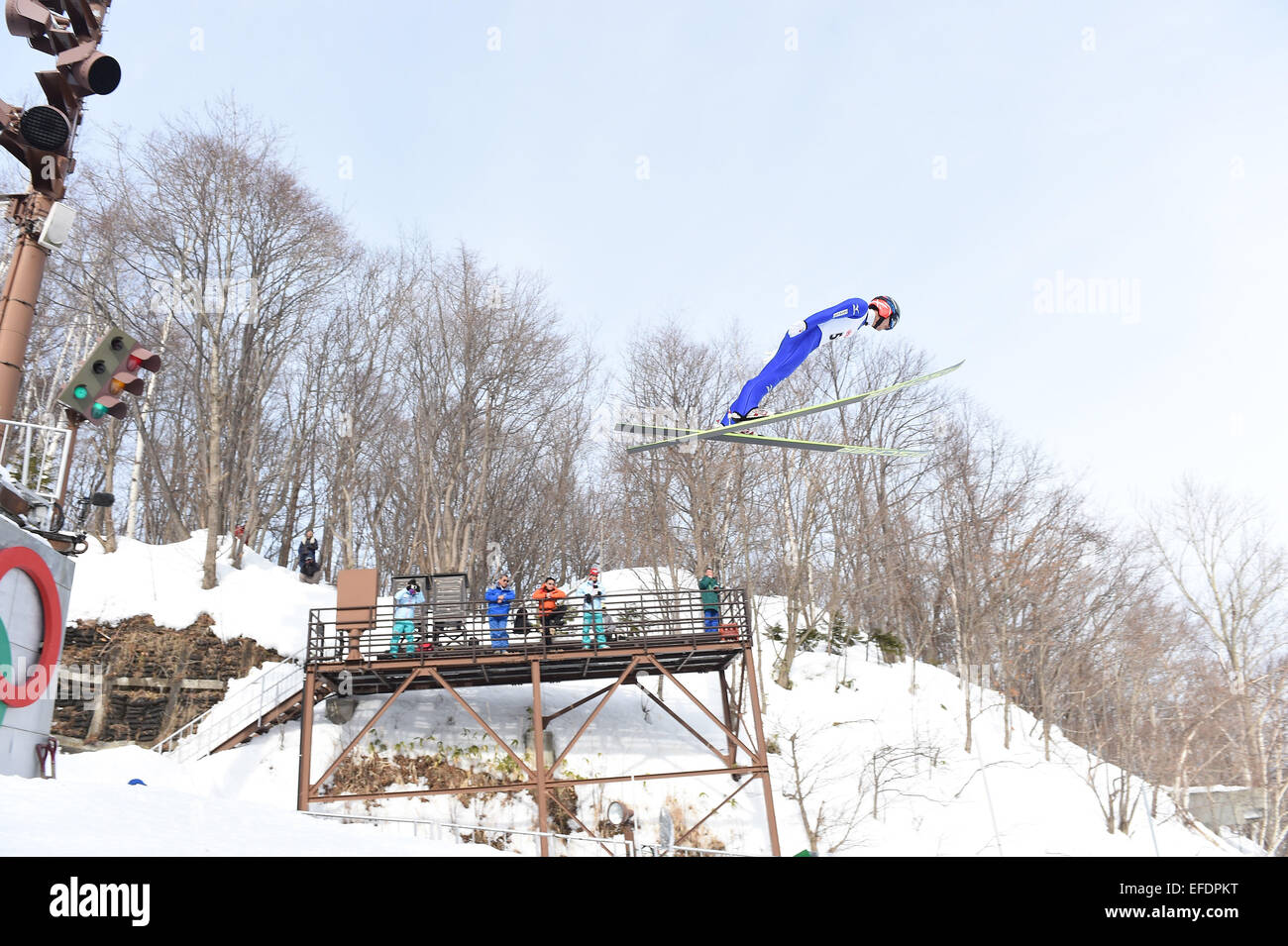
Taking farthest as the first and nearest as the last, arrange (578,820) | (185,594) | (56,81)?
1. (185,594)
2. (578,820)
3. (56,81)

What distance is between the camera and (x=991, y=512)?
28891 millimetres

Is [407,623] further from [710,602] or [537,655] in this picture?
[710,602]

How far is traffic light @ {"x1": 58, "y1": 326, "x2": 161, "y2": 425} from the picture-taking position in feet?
28.6

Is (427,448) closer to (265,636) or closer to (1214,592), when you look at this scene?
(265,636)

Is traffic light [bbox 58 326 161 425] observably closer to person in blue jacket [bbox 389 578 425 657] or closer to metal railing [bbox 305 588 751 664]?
person in blue jacket [bbox 389 578 425 657]

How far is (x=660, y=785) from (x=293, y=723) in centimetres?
743

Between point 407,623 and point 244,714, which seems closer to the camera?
point 407,623

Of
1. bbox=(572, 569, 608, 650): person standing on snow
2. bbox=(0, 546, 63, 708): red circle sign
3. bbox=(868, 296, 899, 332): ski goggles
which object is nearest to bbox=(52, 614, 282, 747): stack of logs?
bbox=(572, 569, 608, 650): person standing on snow

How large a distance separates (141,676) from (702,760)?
452 inches

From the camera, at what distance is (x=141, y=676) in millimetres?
17234

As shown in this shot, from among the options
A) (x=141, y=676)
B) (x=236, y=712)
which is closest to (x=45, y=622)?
(x=236, y=712)

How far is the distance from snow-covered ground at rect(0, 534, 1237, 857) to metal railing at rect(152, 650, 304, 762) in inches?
19.8

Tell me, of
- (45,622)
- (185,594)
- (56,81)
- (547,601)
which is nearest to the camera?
(45,622)
